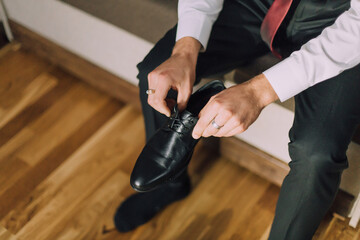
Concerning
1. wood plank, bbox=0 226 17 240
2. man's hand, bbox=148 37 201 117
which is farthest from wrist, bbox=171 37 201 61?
wood plank, bbox=0 226 17 240

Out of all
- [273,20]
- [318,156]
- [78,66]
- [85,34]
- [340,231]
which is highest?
[273,20]

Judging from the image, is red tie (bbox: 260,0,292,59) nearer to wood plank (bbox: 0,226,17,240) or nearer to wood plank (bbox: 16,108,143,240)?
wood plank (bbox: 16,108,143,240)

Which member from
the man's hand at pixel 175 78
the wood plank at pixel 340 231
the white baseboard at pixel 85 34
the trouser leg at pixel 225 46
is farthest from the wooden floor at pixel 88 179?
the man's hand at pixel 175 78

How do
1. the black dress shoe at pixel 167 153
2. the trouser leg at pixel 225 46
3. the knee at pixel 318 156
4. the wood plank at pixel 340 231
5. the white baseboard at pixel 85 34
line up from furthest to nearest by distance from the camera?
the white baseboard at pixel 85 34 < the wood plank at pixel 340 231 < the trouser leg at pixel 225 46 < the black dress shoe at pixel 167 153 < the knee at pixel 318 156

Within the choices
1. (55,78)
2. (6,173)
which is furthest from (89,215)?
(55,78)

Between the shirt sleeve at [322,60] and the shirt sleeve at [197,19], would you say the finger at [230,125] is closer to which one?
the shirt sleeve at [322,60]

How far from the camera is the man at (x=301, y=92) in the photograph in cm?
86

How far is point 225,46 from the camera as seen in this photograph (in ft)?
3.52

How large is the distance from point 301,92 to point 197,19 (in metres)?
0.28

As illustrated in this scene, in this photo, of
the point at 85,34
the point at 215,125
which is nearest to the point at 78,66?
the point at 85,34

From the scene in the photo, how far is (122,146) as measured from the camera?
138 cm

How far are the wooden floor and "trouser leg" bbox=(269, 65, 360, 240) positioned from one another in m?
0.30

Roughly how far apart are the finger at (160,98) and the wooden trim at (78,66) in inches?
→ 17.8

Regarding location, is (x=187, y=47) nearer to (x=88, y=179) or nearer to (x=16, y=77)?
(x=88, y=179)
